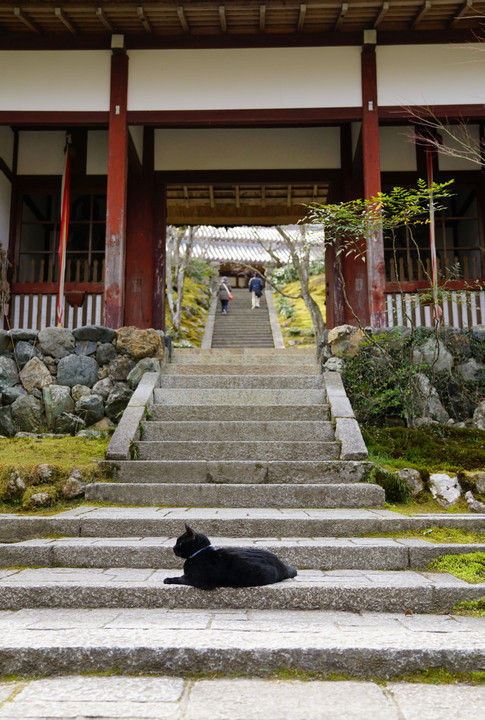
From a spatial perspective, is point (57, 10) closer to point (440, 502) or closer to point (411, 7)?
point (411, 7)

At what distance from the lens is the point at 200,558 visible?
3.05 m

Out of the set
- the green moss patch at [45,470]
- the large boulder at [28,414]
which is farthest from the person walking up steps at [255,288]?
the green moss patch at [45,470]

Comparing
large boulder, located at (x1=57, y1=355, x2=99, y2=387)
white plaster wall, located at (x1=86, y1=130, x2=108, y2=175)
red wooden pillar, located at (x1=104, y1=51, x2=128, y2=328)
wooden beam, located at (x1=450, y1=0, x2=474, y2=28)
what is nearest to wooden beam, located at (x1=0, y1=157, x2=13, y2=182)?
white plaster wall, located at (x1=86, y1=130, x2=108, y2=175)

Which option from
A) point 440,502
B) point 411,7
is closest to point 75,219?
point 411,7

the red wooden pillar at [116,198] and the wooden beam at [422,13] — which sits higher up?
the wooden beam at [422,13]

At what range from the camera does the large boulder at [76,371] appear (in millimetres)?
7047

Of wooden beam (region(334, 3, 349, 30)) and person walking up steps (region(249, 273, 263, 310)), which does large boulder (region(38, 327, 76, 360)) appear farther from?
person walking up steps (region(249, 273, 263, 310))

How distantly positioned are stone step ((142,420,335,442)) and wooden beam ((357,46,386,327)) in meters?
2.53

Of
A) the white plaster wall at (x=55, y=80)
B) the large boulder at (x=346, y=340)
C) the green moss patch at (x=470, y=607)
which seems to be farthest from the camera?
the white plaster wall at (x=55, y=80)

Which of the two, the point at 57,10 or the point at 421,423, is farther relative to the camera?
the point at 57,10

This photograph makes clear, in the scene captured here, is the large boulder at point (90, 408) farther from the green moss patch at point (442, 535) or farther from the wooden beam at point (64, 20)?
the wooden beam at point (64, 20)

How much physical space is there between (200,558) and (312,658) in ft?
2.98

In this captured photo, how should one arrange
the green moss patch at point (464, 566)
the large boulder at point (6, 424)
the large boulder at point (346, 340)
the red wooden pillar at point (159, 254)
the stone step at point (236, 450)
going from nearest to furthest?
the green moss patch at point (464, 566) < the stone step at point (236, 450) < the large boulder at point (6, 424) < the large boulder at point (346, 340) < the red wooden pillar at point (159, 254)

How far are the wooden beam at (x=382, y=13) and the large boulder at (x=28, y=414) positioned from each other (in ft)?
23.0
